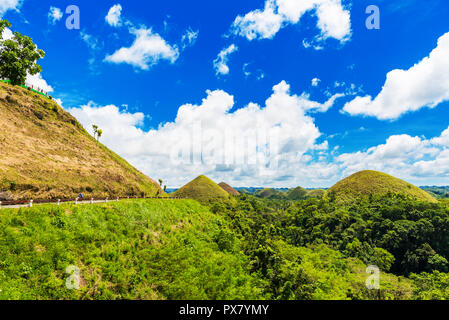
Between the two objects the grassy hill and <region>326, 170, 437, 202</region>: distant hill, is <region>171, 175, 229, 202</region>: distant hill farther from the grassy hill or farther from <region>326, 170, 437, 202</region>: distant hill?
the grassy hill

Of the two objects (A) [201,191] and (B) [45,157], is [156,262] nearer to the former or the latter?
(B) [45,157]

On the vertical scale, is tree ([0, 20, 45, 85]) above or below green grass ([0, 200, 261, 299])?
above

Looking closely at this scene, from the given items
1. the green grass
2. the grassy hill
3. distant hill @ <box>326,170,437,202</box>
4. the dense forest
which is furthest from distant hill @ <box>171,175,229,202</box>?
the green grass

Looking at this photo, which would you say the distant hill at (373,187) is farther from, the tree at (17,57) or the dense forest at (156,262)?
the tree at (17,57)

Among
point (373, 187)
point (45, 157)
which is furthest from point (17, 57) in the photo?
point (373, 187)
